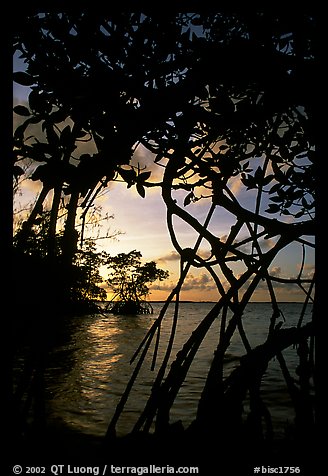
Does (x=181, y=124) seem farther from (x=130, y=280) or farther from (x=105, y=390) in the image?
(x=130, y=280)

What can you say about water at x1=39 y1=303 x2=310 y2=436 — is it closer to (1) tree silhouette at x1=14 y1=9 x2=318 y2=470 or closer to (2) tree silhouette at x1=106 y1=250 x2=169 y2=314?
(1) tree silhouette at x1=14 y1=9 x2=318 y2=470

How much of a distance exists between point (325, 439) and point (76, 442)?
596cm

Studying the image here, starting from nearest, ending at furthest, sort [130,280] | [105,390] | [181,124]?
[181,124], [105,390], [130,280]

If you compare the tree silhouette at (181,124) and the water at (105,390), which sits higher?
the tree silhouette at (181,124)

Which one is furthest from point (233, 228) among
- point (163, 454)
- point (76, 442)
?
point (76, 442)

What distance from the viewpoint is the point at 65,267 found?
1902 mm

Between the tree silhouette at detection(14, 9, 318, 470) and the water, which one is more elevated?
the tree silhouette at detection(14, 9, 318, 470)

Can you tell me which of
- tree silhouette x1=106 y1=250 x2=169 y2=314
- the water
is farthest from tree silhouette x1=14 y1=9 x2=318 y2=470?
tree silhouette x1=106 y1=250 x2=169 y2=314

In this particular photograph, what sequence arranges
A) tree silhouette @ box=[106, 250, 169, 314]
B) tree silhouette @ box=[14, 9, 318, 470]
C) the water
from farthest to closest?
tree silhouette @ box=[106, 250, 169, 314] < the water < tree silhouette @ box=[14, 9, 318, 470]

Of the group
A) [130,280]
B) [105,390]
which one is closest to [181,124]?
[105,390]

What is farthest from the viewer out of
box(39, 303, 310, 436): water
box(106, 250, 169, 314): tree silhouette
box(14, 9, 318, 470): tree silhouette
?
box(106, 250, 169, 314): tree silhouette

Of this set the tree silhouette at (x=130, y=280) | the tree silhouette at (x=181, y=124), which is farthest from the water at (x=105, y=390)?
the tree silhouette at (x=130, y=280)

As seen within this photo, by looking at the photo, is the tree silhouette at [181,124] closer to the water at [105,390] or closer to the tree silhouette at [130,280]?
the water at [105,390]

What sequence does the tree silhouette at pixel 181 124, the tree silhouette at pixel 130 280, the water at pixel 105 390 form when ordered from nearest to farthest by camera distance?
1. the tree silhouette at pixel 181 124
2. the water at pixel 105 390
3. the tree silhouette at pixel 130 280
